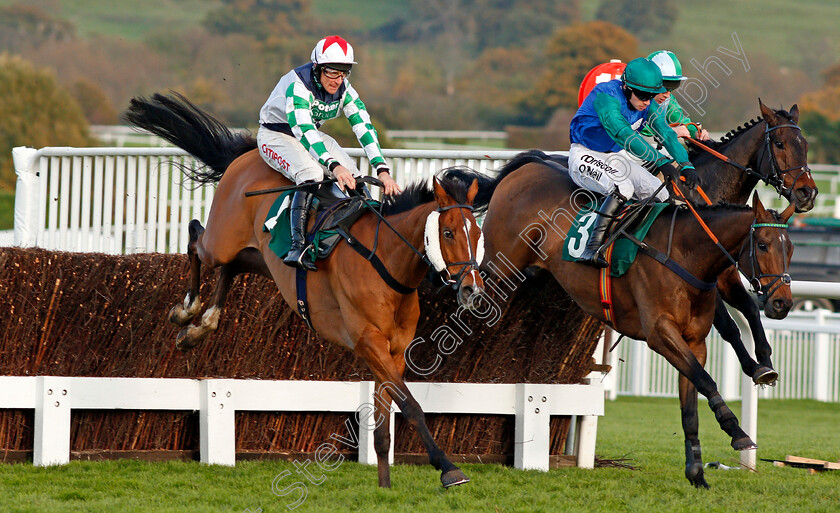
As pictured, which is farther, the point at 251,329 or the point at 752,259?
the point at 251,329

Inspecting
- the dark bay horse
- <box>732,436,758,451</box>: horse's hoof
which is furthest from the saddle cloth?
<box>732,436,758,451</box>: horse's hoof

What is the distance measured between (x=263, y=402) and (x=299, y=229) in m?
1.12

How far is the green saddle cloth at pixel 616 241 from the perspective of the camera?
18.6ft

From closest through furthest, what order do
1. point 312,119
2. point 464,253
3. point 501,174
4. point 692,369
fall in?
point 464,253, point 692,369, point 312,119, point 501,174

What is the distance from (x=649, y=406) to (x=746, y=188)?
15.6ft

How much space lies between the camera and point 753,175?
6.18 m

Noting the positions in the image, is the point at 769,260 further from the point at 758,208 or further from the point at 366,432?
the point at 366,432

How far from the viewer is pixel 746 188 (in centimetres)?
625

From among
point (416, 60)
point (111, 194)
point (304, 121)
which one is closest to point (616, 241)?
point (304, 121)

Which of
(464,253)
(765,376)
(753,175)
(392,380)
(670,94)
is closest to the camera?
(464,253)

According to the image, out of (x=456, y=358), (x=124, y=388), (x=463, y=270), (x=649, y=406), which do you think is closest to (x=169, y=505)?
(x=124, y=388)

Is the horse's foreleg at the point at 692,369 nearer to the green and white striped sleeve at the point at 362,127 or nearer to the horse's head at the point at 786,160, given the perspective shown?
the horse's head at the point at 786,160

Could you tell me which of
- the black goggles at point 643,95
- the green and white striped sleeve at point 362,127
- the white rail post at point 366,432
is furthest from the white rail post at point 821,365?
the green and white striped sleeve at point 362,127

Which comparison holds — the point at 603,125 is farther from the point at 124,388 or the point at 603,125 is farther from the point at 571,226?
the point at 124,388
